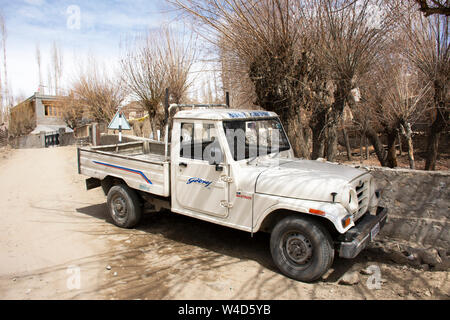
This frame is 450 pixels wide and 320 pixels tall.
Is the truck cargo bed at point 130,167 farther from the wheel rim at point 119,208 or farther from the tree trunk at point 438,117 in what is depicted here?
the tree trunk at point 438,117

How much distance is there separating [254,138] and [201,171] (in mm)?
977

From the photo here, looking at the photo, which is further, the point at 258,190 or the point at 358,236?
the point at 258,190

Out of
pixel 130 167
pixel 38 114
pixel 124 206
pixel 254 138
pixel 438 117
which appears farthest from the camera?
pixel 38 114

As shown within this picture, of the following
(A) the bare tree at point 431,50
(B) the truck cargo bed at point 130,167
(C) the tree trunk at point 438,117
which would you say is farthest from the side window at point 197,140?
(C) the tree trunk at point 438,117

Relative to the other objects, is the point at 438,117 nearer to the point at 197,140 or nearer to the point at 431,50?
the point at 431,50

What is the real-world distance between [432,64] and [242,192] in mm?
6518

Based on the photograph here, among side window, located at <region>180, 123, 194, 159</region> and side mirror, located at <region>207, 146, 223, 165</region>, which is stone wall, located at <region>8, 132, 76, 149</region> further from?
side mirror, located at <region>207, 146, 223, 165</region>

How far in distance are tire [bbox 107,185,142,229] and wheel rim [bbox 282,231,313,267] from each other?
9.20 ft

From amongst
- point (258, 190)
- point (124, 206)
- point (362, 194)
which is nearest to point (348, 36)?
point (362, 194)

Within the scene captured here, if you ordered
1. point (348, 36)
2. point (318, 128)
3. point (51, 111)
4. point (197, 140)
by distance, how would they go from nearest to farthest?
1. point (197, 140)
2. point (348, 36)
3. point (318, 128)
4. point (51, 111)

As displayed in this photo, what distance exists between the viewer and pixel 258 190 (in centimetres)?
431

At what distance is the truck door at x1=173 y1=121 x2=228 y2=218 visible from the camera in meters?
4.62

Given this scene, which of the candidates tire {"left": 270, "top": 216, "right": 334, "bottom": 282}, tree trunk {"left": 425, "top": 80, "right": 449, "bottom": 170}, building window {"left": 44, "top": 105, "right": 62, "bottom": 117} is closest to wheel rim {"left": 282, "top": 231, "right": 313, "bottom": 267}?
tire {"left": 270, "top": 216, "right": 334, "bottom": 282}
